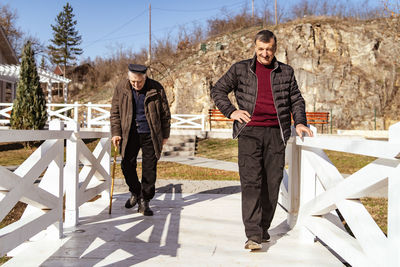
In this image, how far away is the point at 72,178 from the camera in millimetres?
3418

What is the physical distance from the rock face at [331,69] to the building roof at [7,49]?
32.4 ft

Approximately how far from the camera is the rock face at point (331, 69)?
1003 inches

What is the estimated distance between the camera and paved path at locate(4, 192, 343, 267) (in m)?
2.54

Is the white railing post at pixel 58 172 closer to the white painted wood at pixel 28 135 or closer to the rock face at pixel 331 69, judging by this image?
the white painted wood at pixel 28 135

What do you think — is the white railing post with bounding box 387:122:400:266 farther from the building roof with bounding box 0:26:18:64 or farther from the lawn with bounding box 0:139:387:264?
the building roof with bounding box 0:26:18:64

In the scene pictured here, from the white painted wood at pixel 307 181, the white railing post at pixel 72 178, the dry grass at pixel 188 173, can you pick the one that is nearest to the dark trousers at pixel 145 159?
the white railing post at pixel 72 178

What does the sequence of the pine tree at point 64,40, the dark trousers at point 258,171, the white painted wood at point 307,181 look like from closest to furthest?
1. the dark trousers at point 258,171
2. the white painted wood at point 307,181
3. the pine tree at point 64,40

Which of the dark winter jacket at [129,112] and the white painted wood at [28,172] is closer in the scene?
the white painted wood at [28,172]

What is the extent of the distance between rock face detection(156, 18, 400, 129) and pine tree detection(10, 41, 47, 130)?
12823 millimetres

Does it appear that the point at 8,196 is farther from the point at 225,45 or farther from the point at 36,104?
the point at 225,45

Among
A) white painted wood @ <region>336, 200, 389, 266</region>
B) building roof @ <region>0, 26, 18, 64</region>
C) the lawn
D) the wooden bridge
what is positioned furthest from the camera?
building roof @ <region>0, 26, 18, 64</region>

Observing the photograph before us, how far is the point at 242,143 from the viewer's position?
2957 millimetres

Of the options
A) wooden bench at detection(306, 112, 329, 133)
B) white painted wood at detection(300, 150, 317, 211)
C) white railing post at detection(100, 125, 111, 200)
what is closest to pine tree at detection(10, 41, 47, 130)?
white railing post at detection(100, 125, 111, 200)

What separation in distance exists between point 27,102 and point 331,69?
70.8 ft
